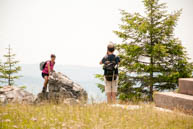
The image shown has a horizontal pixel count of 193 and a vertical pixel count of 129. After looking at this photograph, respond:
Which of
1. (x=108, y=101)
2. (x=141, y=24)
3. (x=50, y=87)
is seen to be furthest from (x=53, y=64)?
(x=141, y=24)

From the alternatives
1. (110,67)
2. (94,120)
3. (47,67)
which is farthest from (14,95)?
(94,120)

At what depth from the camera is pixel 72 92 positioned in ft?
36.8

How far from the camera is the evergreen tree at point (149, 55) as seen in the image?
15391 mm

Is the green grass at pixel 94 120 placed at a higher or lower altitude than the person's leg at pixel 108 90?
lower

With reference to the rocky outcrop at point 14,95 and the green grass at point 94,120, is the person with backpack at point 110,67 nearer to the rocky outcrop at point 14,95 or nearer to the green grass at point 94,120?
the green grass at point 94,120

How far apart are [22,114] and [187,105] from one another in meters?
5.75

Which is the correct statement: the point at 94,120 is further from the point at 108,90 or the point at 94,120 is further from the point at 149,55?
the point at 149,55

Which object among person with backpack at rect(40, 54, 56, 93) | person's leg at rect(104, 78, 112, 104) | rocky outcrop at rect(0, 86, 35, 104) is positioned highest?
person with backpack at rect(40, 54, 56, 93)

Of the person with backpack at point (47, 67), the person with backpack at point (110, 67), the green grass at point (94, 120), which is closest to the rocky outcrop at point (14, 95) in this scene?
the person with backpack at point (47, 67)

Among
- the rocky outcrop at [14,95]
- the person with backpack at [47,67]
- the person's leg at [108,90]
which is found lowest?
the rocky outcrop at [14,95]

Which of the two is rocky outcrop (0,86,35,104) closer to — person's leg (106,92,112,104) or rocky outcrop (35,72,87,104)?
rocky outcrop (35,72,87,104)

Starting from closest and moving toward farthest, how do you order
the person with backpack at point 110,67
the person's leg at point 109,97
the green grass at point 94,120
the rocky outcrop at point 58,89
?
the green grass at point 94,120, the person with backpack at point 110,67, the person's leg at point 109,97, the rocky outcrop at point 58,89

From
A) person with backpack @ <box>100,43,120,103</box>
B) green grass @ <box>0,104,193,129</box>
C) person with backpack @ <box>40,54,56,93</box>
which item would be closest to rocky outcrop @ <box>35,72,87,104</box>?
person with backpack @ <box>40,54,56,93</box>

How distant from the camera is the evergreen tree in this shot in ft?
50.5
